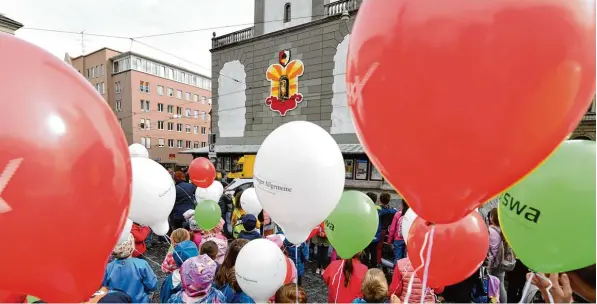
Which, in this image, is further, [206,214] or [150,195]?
[206,214]

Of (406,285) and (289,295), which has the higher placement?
(289,295)

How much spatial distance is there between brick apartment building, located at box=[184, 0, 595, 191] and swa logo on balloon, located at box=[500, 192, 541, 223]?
1127cm

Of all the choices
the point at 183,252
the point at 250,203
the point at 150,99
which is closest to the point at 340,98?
the point at 250,203

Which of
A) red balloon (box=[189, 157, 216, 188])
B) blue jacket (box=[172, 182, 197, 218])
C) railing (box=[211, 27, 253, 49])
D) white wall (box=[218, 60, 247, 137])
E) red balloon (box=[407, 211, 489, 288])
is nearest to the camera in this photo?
red balloon (box=[407, 211, 489, 288])

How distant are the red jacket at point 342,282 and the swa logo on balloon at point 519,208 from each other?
1.38 metres

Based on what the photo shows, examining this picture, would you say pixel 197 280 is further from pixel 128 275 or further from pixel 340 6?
pixel 340 6

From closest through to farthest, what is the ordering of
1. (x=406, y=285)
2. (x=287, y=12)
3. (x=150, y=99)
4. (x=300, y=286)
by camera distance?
1. (x=406, y=285)
2. (x=300, y=286)
3. (x=287, y=12)
4. (x=150, y=99)

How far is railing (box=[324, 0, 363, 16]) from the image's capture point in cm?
1387

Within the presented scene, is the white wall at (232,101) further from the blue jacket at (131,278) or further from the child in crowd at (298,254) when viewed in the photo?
the blue jacket at (131,278)

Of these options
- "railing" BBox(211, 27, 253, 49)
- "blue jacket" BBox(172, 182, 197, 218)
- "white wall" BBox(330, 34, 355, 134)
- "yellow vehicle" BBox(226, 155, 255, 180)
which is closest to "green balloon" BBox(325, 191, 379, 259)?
"blue jacket" BBox(172, 182, 197, 218)

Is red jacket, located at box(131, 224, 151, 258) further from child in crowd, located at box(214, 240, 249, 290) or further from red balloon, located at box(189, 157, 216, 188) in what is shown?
child in crowd, located at box(214, 240, 249, 290)

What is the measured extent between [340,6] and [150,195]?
1391cm

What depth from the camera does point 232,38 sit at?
59.5 feet

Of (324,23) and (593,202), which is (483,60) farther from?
(324,23)
